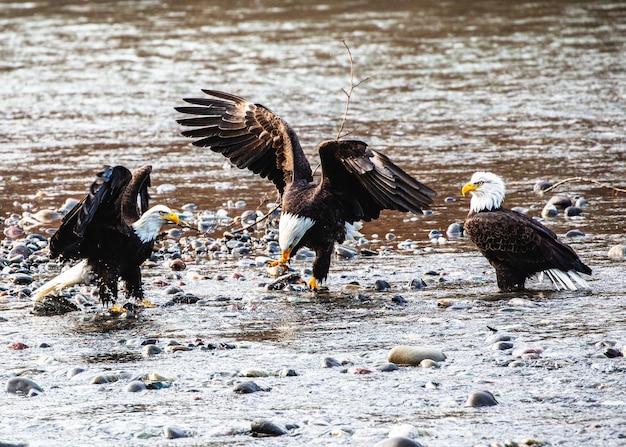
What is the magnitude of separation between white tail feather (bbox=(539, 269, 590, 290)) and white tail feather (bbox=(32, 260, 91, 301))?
259cm

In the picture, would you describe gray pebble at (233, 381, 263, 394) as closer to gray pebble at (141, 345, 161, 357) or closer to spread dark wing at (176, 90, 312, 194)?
gray pebble at (141, 345, 161, 357)

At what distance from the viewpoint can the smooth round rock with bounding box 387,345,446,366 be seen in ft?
16.6

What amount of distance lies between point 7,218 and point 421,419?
17.5 ft

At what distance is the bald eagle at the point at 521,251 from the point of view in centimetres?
638

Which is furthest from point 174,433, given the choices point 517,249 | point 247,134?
point 247,134

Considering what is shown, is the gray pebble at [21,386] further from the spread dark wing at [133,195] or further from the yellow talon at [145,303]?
the spread dark wing at [133,195]

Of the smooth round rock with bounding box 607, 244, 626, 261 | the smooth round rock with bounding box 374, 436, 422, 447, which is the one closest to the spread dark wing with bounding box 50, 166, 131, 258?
the smooth round rock with bounding box 374, 436, 422, 447

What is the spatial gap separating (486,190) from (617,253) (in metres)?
0.98

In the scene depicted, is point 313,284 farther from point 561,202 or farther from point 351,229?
point 561,202

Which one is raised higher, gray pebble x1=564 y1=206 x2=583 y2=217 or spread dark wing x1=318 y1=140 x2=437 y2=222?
spread dark wing x1=318 y1=140 x2=437 y2=222

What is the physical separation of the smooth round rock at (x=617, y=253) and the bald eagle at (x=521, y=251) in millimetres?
660

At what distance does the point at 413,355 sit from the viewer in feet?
16.6

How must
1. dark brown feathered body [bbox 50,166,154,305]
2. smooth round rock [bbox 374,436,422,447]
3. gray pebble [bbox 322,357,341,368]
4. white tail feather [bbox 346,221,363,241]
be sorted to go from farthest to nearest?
white tail feather [bbox 346,221,363,241]
dark brown feathered body [bbox 50,166,154,305]
gray pebble [bbox 322,357,341,368]
smooth round rock [bbox 374,436,422,447]

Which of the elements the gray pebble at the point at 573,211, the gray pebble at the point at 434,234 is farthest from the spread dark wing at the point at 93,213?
the gray pebble at the point at 573,211
